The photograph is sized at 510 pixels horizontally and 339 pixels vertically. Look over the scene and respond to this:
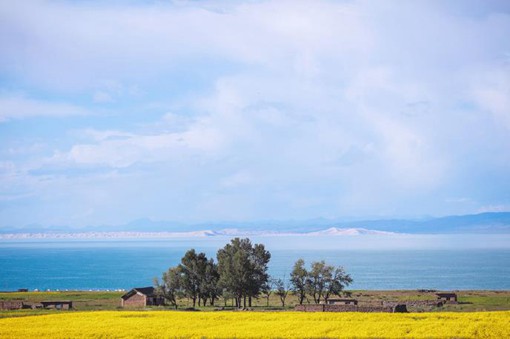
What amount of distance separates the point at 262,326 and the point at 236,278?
135 ft

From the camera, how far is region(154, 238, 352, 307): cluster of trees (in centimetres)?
9344

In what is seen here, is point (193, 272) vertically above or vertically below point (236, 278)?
above

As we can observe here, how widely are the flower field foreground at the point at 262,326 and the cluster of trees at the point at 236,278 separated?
30833 millimetres

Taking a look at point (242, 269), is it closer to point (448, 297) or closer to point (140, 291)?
point (140, 291)

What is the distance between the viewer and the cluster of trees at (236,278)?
93.4 metres

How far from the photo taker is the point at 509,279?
6973 inches

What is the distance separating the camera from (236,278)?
92.9 meters

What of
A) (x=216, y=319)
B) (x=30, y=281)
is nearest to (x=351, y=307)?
(x=216, y=319)

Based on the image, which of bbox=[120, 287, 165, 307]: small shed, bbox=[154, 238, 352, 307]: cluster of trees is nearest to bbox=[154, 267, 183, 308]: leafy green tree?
bbox=[154, 238, 352, 307]: cluster of trees

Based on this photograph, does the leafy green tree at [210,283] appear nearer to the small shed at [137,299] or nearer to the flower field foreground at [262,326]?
the small shed at [137,299]

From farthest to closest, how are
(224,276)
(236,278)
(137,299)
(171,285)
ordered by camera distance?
(171,285) < (224,276) < (236,278) < (137,299)

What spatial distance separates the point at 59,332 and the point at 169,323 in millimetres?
8934

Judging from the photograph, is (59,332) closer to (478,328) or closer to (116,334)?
(116,334)

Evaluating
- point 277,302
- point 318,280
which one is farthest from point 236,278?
point 277,302
